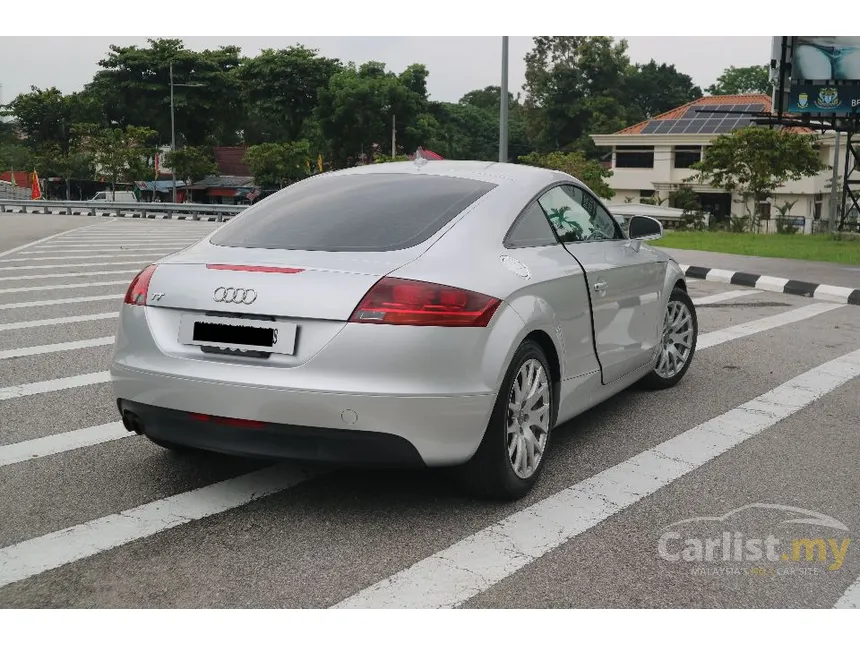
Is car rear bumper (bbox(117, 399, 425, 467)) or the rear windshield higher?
the rear windshield

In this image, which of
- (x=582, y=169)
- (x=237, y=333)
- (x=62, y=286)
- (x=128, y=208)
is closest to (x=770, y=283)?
(x=62, y=286)

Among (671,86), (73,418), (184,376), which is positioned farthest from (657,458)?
(671,86)

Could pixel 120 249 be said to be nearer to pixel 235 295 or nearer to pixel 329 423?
pixel 235 295

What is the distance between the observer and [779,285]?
44.5 ft

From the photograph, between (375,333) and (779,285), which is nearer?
(375,333)

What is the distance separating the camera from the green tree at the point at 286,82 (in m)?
64.6

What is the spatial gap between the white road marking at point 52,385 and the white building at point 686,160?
50.6 meters

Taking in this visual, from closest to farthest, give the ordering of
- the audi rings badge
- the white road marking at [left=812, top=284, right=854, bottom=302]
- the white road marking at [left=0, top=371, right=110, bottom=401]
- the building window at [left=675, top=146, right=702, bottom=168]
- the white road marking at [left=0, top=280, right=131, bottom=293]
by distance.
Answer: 1. the audi rings badge
2. the white road marking at [left=0, top=371, right=110, bottom=401]
3. the white road marking at [left=0, top=280, right=131, bottom=293]
4. the white road marking at [left=812, top=284, right=854, bottom=302]
5. the building window at [left=675, top=146, right=702, bottom=168]

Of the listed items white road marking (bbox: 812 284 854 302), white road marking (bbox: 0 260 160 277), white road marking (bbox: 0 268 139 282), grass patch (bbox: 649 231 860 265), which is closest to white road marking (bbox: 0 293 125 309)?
white road marking (bbox: 0 268 139 282)

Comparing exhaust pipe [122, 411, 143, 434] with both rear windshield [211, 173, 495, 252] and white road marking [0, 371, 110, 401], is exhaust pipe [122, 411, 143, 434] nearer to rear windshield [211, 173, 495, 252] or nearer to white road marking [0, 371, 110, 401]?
rear windshield [211, 173, 495, 252]

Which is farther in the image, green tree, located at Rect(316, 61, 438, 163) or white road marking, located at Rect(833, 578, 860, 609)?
green tree, located at Rect(316, 61, 438, 163)

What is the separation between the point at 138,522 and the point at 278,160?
56.6m

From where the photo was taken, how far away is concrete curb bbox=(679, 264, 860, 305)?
41.1ft

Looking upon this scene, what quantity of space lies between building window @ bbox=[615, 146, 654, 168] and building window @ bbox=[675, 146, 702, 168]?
1658 millimetres
